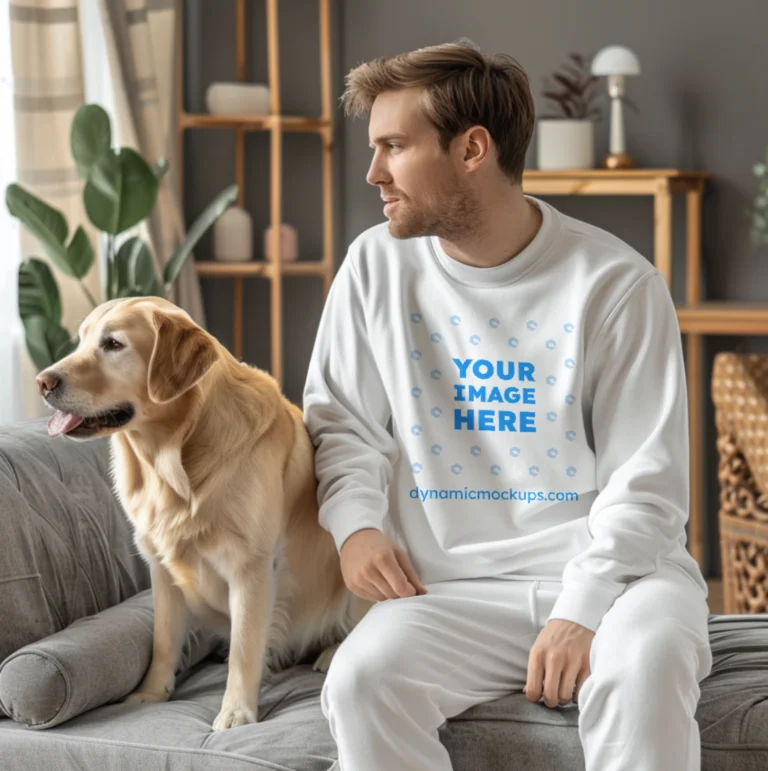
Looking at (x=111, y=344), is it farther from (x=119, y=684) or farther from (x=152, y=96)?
(x=152, y=96)

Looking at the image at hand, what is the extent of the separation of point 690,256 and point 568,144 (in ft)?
1.97

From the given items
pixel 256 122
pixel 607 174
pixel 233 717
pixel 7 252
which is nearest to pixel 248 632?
pixel 233 717

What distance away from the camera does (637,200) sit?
163 inches

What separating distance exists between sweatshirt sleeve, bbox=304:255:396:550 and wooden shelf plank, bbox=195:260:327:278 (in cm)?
220

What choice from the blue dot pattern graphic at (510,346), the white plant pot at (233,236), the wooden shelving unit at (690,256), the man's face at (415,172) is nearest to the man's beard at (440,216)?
the man's face at (415,172)

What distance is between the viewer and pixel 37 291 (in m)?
3.22

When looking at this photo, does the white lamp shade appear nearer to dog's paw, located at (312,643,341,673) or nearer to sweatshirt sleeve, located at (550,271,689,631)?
sweatshirt sleeve, located at (550,271,689,631)

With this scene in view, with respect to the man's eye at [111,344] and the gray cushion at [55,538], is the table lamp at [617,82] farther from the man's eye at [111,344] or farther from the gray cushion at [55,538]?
the man's eye at [111,344]

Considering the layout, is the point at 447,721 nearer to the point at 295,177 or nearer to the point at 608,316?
the point at 608,316

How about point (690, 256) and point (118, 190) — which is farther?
point (690, 256)

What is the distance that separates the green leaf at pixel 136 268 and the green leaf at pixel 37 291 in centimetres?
20

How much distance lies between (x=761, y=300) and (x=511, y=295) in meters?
2.55

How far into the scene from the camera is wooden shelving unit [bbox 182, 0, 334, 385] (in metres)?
3.99

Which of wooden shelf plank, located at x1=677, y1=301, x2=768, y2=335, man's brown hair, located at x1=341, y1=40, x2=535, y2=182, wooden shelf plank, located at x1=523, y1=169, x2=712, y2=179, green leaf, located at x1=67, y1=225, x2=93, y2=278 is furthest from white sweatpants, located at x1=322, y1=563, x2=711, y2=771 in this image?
wooden shelf plank, located at x1=523, y1=169, x2=712, y2=179
